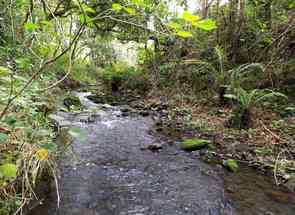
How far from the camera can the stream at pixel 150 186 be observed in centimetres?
261

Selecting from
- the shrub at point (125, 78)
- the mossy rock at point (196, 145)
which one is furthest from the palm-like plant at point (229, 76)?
the shrub at point (125, 78)

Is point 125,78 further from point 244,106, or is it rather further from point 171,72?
point 244,106

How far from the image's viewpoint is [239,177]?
3.42m

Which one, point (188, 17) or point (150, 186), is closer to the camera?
point (188, 17)

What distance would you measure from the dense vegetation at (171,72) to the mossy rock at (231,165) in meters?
0.38

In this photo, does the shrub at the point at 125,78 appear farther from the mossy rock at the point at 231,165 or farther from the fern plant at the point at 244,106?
the mossy rock at the point at 231,165

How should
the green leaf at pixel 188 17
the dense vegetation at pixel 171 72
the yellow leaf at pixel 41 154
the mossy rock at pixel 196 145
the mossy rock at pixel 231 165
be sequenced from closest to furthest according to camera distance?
the green leaf at pixel 188 17 < the dense vegetation at pixel 171 72 < the yellow leaf at pixel 41 154 < the mossy rock at pixel 231 165 < the mossy rock at pixel 196 145

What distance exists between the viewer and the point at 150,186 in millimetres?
3109

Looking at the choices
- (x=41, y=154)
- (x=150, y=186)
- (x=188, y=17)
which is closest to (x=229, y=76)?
(x=150, y=186)

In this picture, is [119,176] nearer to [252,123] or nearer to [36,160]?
[36,160]

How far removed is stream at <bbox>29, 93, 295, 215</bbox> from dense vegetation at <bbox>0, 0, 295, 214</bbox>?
0.41 m

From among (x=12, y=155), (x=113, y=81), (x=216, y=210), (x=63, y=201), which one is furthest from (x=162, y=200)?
(x=113, y=81)

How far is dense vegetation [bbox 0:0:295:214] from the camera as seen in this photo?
59.9 inches

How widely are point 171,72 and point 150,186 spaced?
642 centimetres
